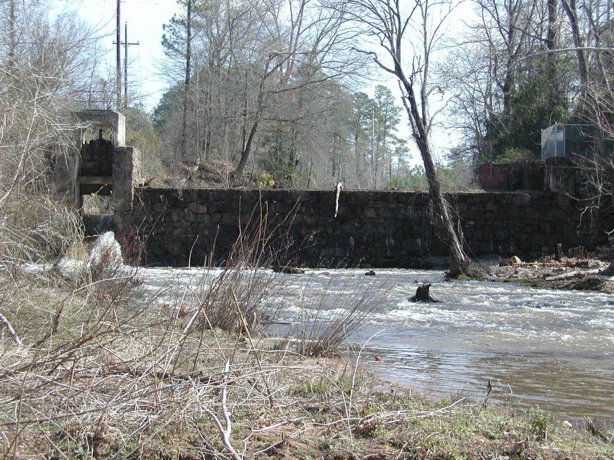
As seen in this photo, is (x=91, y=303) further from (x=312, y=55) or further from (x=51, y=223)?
(x=312, y=55)

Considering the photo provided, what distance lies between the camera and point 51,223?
24.1 ft

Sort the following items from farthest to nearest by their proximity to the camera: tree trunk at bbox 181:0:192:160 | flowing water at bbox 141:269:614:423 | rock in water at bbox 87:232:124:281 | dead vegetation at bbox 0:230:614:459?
tree trunk at bbox 181:0:192:160
rock in water at bbox 87:232:124:281
flowing water at bbox 141:269:614:423
dead vegetation at bbox 0:230:614:459

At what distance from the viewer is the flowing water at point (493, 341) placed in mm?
6160

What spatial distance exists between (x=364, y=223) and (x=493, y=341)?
13.0 metres

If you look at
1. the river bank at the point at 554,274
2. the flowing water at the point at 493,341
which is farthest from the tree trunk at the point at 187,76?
the flowing water at the point at 493,341

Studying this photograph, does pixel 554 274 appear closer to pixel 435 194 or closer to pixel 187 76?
pixel 435 194

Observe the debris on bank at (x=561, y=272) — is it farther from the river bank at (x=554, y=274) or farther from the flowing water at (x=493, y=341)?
the flowing water at (x=493, y=341)

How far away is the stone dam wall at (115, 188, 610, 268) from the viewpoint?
70.6 ft

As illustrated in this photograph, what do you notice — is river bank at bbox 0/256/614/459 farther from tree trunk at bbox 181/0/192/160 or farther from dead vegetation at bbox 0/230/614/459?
tree trunk at bbox 181/0/192/160

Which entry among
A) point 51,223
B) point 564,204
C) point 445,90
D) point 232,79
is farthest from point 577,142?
point 51,223

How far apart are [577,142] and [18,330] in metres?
19.1

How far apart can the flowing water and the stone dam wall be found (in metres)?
6.76

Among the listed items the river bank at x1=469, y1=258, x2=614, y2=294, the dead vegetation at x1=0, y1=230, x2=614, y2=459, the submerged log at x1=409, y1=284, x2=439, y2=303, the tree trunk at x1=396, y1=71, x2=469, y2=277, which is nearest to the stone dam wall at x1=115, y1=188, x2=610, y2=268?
the river bank at x1=469, y1=258, x2=614, y2=294

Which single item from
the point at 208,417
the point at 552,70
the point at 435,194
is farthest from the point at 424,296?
the point at 552,70
